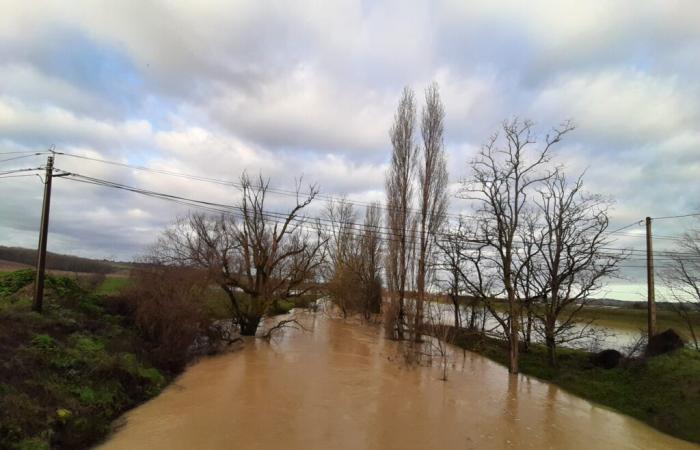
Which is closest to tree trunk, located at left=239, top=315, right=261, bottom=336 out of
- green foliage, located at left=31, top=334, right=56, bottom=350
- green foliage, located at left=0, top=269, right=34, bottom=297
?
green foliage, located at left=0, top=269, right=34, bottom=297

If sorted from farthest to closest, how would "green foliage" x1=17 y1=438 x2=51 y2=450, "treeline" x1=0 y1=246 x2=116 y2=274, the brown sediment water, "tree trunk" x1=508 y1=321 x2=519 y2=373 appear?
"treeline" x1=0 y1=246 x2=116 y2=274, "tree trunk" x1=508 y1=321 x2=519 y2=373, the brown sediment water, "green foliage" x1=17 y1=438 x2=51 y2=450

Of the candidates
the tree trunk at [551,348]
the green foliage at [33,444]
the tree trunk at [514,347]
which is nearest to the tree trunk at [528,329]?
the tree trunk at [551,348]

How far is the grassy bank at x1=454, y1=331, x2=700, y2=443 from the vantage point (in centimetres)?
1105

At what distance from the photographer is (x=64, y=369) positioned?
1016cm

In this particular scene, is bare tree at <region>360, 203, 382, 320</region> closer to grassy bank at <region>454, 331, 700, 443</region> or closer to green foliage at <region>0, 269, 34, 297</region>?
grassy bank at <region>454, 331, 700, 443</region>

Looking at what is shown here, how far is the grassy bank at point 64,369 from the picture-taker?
25.5 feet

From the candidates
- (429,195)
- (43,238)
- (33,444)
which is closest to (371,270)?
(429,195)

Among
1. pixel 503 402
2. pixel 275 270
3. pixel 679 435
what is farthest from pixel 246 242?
pixel 679 435

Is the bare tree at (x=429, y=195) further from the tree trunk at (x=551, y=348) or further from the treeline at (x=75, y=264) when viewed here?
the treeline at (x=75, y=264)

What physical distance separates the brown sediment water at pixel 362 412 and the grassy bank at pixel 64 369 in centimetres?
68

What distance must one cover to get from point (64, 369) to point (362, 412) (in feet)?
23.4

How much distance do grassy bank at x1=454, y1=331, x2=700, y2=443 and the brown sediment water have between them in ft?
1.67

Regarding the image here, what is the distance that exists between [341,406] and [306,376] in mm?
3509

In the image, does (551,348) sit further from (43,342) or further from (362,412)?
(43,342)
